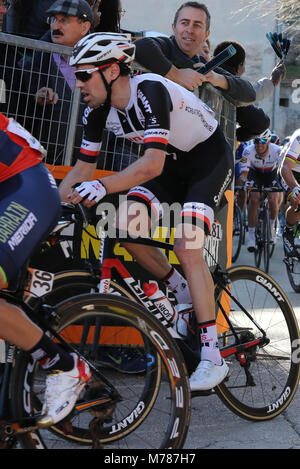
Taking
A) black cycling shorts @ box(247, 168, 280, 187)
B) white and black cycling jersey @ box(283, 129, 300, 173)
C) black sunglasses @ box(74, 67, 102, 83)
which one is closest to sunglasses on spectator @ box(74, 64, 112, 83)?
black sunglasses @ box(74, 67, 102, 83)

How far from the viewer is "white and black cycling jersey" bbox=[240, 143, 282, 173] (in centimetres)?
1356

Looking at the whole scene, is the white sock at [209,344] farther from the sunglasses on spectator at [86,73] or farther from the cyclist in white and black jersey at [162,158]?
the sunglasses on spectator at [86,73]

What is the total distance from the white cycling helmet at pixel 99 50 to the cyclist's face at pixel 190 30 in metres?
2.13

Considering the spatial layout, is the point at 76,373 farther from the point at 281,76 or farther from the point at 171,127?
the point at 281,76

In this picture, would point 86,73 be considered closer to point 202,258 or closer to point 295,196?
point 202,258

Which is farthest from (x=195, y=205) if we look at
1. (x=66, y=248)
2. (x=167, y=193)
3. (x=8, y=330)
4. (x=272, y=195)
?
(x=272, y=195)

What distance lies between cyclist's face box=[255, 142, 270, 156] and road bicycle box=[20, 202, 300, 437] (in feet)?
29.3

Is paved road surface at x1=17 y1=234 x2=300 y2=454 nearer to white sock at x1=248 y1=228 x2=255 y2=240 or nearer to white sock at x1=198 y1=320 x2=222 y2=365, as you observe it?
white sock at x1=198 y1=320 x2=222 y2=365

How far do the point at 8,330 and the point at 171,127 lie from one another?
1.83 metres

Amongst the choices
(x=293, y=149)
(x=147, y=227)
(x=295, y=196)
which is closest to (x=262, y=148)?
(x=293, y=149)

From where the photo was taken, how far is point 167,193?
178 inches

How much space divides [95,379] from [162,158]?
4.16 feet

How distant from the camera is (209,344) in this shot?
420 cm

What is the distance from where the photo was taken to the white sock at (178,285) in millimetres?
4422
